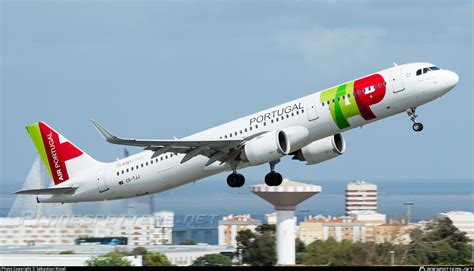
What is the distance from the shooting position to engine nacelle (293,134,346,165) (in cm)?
3819

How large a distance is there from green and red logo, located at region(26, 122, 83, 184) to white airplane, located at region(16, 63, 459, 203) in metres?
0.73

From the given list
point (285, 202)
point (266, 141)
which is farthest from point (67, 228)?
point (266, 141)

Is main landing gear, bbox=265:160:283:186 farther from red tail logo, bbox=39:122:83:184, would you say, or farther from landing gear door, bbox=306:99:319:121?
red tail logo, bbox=39:122:83:184

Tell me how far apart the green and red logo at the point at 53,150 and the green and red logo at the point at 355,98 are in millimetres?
12962

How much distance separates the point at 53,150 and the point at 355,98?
50.4ft

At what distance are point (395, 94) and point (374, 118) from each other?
1.22 m

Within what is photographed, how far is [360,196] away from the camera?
148500 mm

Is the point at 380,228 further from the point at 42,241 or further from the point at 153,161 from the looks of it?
the point at 153,161

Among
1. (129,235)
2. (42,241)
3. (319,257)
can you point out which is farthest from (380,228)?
(42,241)

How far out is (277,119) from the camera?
36031 millimetres

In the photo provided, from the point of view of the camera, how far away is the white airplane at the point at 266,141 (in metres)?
34.2

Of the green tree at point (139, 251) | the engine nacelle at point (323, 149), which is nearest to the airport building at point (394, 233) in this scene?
the green tree at point (139, 251)

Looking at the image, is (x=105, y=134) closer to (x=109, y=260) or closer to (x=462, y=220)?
(x=109, y=260)

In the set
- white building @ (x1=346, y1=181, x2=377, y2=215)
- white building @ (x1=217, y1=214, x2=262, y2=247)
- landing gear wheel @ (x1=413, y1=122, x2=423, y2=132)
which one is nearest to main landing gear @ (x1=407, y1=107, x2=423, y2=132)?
landing gear wheel @ (x1=413, y1=122, x2=423, y2=132)
